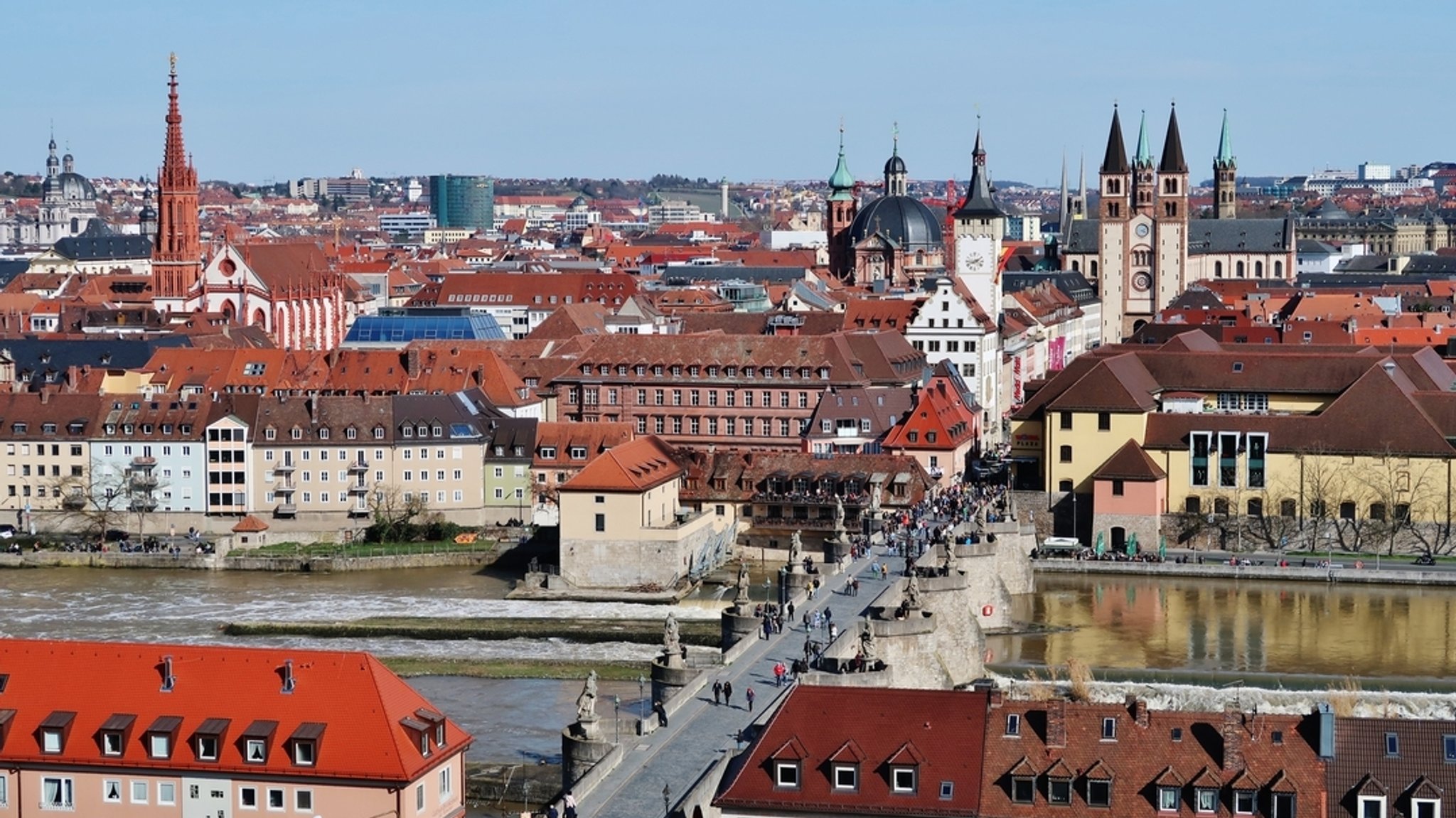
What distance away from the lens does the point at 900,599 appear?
186 feet

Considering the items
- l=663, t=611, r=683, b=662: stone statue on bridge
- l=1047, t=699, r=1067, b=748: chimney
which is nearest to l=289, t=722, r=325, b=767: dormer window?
l=1047, t=699, r=1067, b=748: chimney

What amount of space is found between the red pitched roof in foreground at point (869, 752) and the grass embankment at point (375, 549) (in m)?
39.4

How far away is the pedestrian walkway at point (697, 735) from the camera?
3747cm

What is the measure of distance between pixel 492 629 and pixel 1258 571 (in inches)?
829

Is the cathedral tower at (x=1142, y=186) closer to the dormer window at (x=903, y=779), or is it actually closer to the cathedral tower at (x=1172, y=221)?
the cathedral tower at (x=1172, y=221)

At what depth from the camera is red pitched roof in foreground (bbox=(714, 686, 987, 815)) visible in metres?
34.4

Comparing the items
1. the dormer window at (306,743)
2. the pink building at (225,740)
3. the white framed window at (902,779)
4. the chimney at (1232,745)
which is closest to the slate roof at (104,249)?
the pink building at (225,740)

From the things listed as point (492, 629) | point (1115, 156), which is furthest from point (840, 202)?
point (492, 629)

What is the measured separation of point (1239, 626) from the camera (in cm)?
6300

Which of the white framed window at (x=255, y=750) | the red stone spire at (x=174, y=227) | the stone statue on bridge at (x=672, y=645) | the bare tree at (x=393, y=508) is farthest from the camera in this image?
the red stone spire at (x=174, y=227)

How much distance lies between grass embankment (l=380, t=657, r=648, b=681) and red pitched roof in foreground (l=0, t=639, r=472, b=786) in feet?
63.7

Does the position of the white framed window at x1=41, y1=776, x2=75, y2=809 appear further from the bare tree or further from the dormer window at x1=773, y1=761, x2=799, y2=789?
the bare tree

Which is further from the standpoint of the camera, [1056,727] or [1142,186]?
[1142,186]

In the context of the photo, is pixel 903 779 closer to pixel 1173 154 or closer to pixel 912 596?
pixel 912 596
